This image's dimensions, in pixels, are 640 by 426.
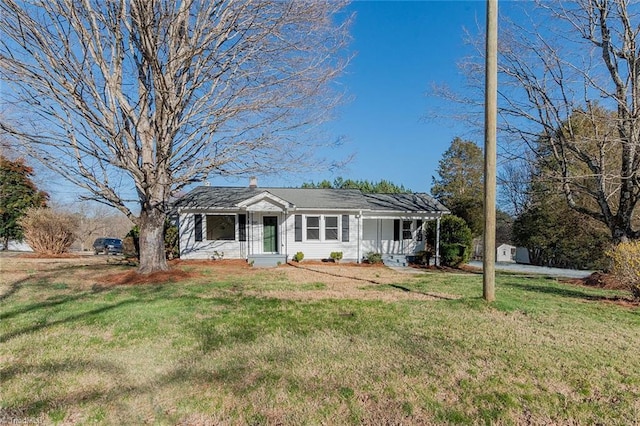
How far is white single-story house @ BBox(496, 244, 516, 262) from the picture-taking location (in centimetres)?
2727

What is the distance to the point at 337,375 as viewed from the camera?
342cm

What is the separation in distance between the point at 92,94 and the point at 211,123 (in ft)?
9.91

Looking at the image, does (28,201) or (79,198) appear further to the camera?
(28,201)

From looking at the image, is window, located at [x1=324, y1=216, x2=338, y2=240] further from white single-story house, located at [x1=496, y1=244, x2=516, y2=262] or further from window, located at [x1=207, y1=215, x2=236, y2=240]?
white single-story house, located at [x1=496, y1=244, x2=516, y2=262]

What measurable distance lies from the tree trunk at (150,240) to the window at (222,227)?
659cm

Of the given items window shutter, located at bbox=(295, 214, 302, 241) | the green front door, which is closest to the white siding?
the green front door

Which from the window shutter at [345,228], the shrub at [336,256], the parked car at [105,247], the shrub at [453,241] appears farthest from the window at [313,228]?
the parked car at [105,247]

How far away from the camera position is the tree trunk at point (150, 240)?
9.99m

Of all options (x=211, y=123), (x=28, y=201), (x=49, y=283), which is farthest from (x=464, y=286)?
(x=28, y=201)

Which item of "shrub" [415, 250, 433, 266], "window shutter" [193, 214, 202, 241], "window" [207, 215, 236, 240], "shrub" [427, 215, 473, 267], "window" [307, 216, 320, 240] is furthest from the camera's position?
"shrub" [415, 250, 433, 266]

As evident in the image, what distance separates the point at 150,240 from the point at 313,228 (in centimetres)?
858

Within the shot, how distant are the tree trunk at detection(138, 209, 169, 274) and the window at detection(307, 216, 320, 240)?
822 centimetres

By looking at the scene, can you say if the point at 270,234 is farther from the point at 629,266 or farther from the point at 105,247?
the point at 105,247

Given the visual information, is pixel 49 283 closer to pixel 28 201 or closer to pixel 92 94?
pixel 92 94
